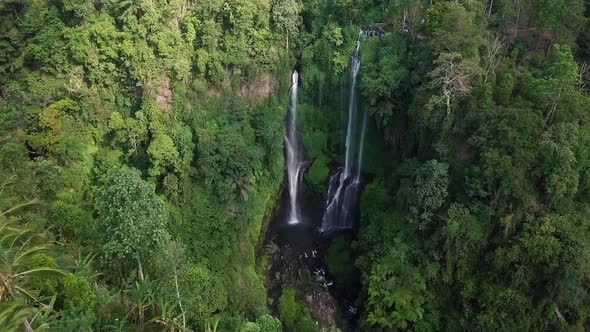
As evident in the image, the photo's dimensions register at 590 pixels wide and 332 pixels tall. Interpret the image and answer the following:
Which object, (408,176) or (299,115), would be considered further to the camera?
(299,115)

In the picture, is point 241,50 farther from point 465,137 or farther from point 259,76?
point 465,137

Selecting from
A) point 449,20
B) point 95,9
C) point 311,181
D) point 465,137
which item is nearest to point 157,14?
point 95,9

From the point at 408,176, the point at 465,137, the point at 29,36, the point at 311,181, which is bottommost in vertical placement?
the point at 311,181

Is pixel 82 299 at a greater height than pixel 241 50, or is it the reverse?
pixel 241 50

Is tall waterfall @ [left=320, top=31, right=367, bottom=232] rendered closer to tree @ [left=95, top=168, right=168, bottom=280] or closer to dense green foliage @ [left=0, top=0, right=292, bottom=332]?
dense green foliage @ [left=0, top=0, right=292, bottom=332]

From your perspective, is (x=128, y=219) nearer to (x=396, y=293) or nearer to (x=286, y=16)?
(x=396, y=293)

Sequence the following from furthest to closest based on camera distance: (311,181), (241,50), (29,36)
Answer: (311,181) → (241,50) → (29,36)

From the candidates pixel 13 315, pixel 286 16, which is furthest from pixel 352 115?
pixel 13 315
